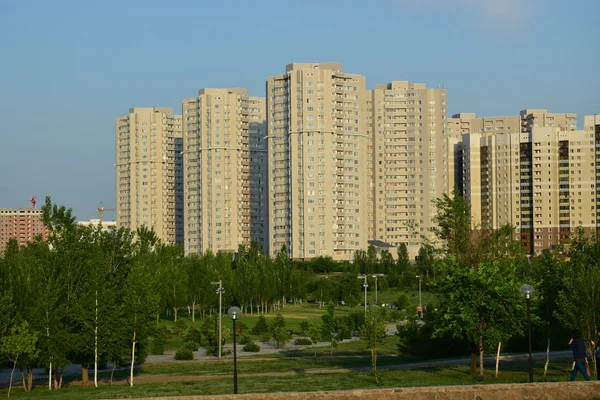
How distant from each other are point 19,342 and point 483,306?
69.0ft

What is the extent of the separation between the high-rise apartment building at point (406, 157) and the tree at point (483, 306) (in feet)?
471

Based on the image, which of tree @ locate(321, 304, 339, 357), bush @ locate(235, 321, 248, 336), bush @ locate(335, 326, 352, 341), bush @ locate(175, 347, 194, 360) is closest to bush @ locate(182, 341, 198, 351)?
bush @ locate(175, 347, 194, 360)

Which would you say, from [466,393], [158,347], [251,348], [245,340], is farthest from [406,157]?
[466,393]

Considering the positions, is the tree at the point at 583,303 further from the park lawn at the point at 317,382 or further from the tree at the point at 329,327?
the tree at the point at 329,327

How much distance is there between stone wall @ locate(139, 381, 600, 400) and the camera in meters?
25.4

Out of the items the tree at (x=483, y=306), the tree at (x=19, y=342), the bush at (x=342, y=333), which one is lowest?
the bush at (x=342, y=333)

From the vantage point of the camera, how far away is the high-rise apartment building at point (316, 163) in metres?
160

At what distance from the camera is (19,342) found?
1710 inches

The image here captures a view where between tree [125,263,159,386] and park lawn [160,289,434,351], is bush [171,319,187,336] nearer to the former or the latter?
park lawn [160,289,434,351]

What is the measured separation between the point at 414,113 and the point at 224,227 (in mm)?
44084

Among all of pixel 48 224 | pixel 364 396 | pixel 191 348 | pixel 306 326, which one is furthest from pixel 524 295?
pixel 306 326

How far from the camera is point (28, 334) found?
44281mm

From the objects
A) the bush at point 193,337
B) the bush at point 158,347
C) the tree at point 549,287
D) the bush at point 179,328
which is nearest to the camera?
the tree at point 549,287

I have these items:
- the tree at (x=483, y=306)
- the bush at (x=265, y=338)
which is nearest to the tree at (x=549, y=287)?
the tree at (x=483, y=306)
